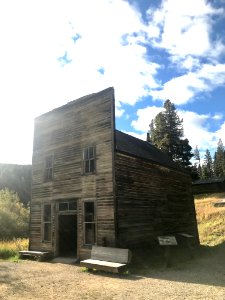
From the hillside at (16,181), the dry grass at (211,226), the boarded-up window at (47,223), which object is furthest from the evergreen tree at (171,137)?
the boarded-up window at (47,223)

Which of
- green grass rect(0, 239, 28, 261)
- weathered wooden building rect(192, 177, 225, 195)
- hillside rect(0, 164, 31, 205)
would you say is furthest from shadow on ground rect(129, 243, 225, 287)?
hillside rect(0, 164, 31, 205)

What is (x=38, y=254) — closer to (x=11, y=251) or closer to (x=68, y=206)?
(x=11, y=251)

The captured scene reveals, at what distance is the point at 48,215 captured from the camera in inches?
801

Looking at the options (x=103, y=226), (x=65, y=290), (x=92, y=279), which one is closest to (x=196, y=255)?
(x=103, y=226)

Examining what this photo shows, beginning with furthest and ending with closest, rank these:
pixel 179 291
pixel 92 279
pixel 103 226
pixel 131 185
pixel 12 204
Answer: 1. pixel 12 204
2. pixel 131 185
3. pixel 103 226
4. pixel 92 279
5. pixel 179 291

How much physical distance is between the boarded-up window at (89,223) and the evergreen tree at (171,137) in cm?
3585

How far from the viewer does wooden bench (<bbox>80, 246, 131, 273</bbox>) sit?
1359cm

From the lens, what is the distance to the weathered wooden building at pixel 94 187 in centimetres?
1683

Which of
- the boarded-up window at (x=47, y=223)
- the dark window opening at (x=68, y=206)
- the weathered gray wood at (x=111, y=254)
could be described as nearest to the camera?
the weathered gray wood at (x=111, y=254)

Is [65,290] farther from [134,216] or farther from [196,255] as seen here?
[196,255]

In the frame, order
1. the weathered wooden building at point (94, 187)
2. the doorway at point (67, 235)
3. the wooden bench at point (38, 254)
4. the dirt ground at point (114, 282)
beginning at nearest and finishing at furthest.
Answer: the dirt ground at point (114, 282), the weathered wooden building at point (94, 187), the wooden bench at point (38, 254), the doorway at point (67, 235)

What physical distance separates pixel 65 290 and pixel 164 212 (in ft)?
36.0

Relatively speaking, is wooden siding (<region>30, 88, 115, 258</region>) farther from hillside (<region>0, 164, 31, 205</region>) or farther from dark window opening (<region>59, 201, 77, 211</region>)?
hillside (<region>0, 164, 31, 205</region>)

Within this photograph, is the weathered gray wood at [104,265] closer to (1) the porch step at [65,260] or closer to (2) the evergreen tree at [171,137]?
(1) the porch step at [65,260]
